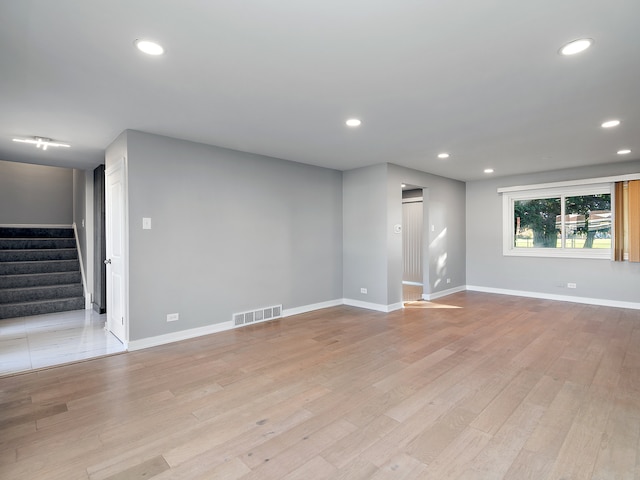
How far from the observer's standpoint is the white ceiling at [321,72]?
1789 mm

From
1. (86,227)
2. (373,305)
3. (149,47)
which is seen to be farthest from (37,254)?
(373,305)

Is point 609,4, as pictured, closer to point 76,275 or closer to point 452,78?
point 452,78

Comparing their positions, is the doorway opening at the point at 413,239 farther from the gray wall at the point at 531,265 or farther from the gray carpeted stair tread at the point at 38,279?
the gray carpeted stair tread at the point at 38,279

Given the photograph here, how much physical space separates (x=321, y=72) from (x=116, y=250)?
334 cm

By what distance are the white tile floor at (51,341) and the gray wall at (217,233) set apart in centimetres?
58

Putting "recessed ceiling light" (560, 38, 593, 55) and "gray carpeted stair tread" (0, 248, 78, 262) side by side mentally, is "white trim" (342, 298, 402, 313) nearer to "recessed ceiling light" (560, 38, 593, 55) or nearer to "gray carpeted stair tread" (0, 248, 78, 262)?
"recessed ceiling light" (560, 38, 593, 55)

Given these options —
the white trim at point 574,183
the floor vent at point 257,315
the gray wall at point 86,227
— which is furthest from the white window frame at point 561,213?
the gray wall at point 86,227

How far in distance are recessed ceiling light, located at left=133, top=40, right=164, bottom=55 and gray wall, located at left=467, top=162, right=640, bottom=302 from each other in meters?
6.75

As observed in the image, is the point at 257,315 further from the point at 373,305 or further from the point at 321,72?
the point at 321,72

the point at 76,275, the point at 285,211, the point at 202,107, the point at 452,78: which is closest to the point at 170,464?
the point at 202,107

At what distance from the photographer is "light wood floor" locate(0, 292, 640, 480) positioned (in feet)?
6.04

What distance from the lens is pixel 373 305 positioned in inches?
221

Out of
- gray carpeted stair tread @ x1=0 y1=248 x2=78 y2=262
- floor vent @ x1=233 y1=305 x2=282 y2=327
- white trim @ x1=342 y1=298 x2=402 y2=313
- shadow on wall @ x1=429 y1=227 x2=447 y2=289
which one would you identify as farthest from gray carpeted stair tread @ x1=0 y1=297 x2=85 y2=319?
shadow on wall @ x1=429 y1=227 x2=447 y2=289

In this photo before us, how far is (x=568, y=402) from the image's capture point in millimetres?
2510
